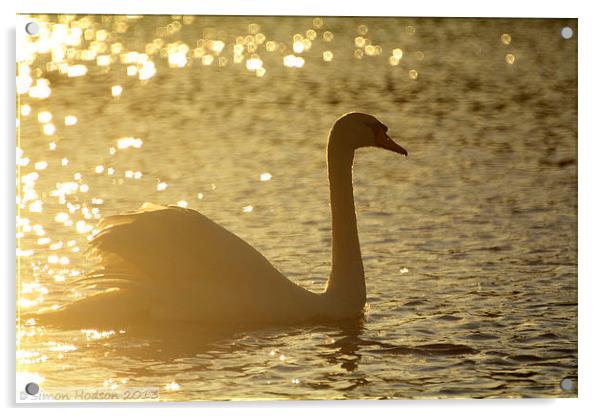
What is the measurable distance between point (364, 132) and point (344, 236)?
413mm

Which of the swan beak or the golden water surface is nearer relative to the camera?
the golden water surface

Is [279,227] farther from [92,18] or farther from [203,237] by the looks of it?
[92,18]

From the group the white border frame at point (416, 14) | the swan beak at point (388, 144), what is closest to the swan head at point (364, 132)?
the swan beak at point (388, 144)

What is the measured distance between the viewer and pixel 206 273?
4074mm

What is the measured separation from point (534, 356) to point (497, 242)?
0.47m

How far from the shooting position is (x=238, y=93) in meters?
4.11

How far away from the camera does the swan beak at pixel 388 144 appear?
163 inches

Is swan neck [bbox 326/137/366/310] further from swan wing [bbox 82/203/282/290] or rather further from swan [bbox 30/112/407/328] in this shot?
swan wing [bbox 82/203/282/290]

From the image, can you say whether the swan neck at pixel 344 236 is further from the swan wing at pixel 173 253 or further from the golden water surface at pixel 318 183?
the swan wing at pixel 173 253

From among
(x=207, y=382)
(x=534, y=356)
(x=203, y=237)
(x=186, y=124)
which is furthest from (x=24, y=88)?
(x=534, y=356)

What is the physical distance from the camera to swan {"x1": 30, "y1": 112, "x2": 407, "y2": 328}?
4.02 meters

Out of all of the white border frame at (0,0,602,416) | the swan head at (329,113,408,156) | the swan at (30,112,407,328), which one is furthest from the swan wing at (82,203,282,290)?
the swan head at (329,113,408,156)

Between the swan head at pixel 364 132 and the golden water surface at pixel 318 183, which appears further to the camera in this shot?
the swan head at pixel 364 132

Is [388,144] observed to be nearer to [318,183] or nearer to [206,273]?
[318,183]
